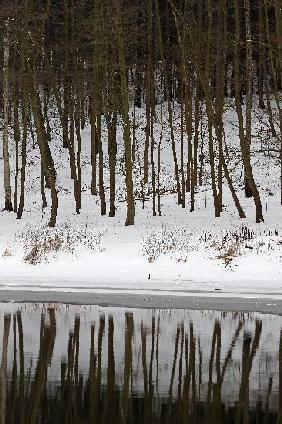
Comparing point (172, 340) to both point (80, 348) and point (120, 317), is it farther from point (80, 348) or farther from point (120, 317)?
point (120, 317)

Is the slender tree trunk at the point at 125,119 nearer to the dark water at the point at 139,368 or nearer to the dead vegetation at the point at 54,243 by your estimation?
the dead vegetation at the point at 54,243

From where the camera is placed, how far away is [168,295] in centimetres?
1725

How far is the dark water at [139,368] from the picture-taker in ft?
24.1

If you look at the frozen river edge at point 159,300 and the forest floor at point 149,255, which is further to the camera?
the forest floor at point 149,255

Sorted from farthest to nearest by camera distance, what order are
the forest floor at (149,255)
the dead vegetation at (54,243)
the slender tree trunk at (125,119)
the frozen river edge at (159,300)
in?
the slender tree trunk at (125,119) < the dead vegetation at (54,243) < the forest floor at (149,255) < the frozen river edge at (159,300)

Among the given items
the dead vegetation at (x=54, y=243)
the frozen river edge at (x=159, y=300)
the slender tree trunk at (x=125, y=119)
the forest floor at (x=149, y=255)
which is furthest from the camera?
the slender tree trunk at (x=125, y=119)

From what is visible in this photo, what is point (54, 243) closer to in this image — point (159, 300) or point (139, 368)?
point (159, 300)

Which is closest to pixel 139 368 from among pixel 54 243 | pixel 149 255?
pixel 149 255

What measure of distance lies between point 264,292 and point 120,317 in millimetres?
4881

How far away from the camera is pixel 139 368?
9477mm

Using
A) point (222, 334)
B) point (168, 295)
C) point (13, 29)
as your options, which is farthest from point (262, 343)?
point (13, 29)

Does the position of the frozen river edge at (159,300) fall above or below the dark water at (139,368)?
above

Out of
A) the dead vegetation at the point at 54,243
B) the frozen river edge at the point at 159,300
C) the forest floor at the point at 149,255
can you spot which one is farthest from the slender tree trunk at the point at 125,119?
the frozen river edge at the point at 159,300

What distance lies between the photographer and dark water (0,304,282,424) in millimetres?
7359
